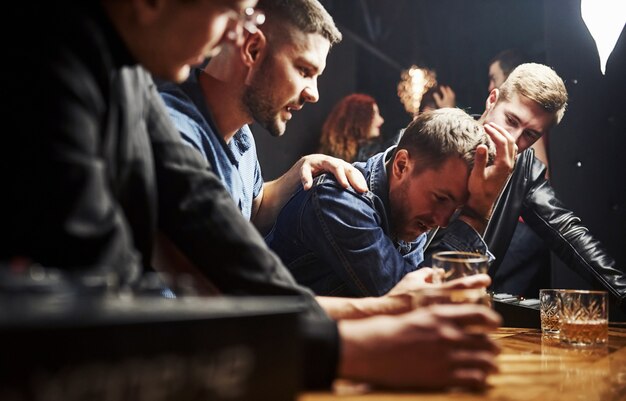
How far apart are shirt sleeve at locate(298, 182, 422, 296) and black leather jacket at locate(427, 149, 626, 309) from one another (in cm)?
73

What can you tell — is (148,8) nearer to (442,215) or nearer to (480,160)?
(442,215)

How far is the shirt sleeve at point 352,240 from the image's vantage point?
1880mm

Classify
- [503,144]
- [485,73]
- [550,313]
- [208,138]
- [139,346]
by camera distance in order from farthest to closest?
[485,73], [503,144], [208,138], [550,313], [139,346]

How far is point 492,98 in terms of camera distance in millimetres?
2584

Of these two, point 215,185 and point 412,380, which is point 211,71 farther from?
point 412,380

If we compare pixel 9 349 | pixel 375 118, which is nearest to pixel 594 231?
pixel 375 118

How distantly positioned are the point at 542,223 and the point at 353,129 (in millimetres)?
923

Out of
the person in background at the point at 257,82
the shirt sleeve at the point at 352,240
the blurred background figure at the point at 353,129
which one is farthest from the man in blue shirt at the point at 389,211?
the blurred background figure at the point at 353,129

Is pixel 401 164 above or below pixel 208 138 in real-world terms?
below

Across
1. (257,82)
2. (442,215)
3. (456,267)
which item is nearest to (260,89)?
(257,82)

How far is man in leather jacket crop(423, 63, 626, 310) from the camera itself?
2.45 meters

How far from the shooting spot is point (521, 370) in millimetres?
1053

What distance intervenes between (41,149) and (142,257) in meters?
0.36

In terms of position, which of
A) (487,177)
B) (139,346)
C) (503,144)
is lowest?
(487,177)
